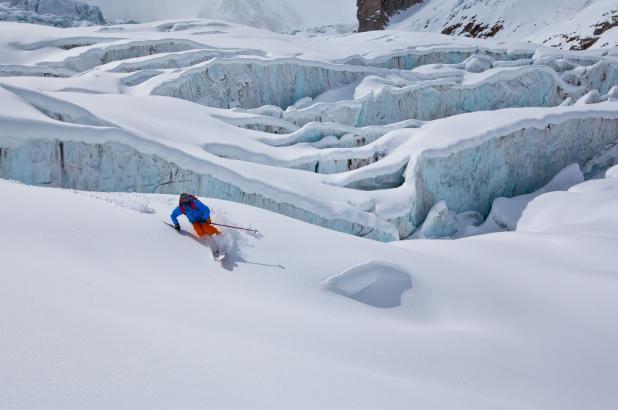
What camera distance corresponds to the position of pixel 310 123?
53.1 ft

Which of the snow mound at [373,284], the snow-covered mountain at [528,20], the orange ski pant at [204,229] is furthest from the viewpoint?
the snow-covered mountain at [528,20]

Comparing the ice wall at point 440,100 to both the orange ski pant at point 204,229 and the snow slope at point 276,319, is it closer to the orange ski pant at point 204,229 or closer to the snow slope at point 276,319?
the snow slope at point 276,319

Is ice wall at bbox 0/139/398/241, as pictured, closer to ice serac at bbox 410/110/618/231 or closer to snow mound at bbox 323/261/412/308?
ice serac at bbox 410/110/618/231

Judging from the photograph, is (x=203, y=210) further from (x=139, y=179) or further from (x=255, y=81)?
(x=255, y=81)

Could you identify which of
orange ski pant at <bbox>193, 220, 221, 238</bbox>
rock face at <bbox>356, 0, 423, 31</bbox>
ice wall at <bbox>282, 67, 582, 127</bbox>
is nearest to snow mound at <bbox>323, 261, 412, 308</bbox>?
orange ski pant at <bbox>193, 220, 221, 238</bbox>

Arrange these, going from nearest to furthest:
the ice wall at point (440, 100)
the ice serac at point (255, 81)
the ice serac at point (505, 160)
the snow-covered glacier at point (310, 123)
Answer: the snow-covered glacier at point (310, 123)
the ice serac at point (505, 160)
the ice wall at point (440, 100)
the ice serac at point (255, 81)

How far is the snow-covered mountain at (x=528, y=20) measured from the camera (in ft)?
156

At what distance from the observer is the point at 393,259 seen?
598cm

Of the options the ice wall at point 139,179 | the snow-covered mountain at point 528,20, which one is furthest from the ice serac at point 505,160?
the snow-covered mountain at point 528,20

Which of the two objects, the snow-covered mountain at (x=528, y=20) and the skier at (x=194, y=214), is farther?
the snow-covered mountain at (x=528, y=20)

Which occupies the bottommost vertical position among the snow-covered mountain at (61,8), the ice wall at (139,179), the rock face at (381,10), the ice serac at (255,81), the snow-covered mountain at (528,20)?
the ice wall at (139,179)

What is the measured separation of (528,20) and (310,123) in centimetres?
6142

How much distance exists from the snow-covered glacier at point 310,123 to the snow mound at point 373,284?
5418 millimetres

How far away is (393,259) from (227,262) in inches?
102
